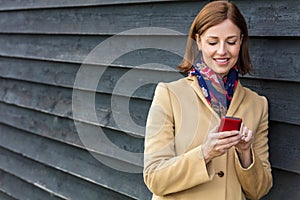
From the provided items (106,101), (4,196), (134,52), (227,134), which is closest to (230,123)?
(227,134)

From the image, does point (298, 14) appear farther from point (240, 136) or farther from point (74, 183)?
point (74, 183)

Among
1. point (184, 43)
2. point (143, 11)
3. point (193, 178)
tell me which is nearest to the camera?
point (193, 178)

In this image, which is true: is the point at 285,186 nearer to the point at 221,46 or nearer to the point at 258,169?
the point at 258,169

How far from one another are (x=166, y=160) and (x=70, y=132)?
1684 millimetres

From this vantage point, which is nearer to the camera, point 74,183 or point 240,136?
point 240,136

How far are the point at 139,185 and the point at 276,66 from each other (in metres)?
1.06

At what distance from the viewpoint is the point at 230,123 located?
158cm

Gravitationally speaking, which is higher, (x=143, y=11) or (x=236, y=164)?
(x=143, y=11)

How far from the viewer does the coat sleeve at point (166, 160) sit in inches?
67.1

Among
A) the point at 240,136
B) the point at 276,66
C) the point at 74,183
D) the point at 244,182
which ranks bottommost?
the point at 74,183

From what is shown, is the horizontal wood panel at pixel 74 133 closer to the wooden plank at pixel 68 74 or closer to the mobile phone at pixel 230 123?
the wooden plank at pixel 68 74

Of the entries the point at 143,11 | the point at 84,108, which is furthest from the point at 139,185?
the point at 143,11

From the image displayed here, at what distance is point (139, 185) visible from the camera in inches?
110

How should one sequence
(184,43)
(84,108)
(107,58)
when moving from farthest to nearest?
(84,108) < (107,58) < (184,43)
